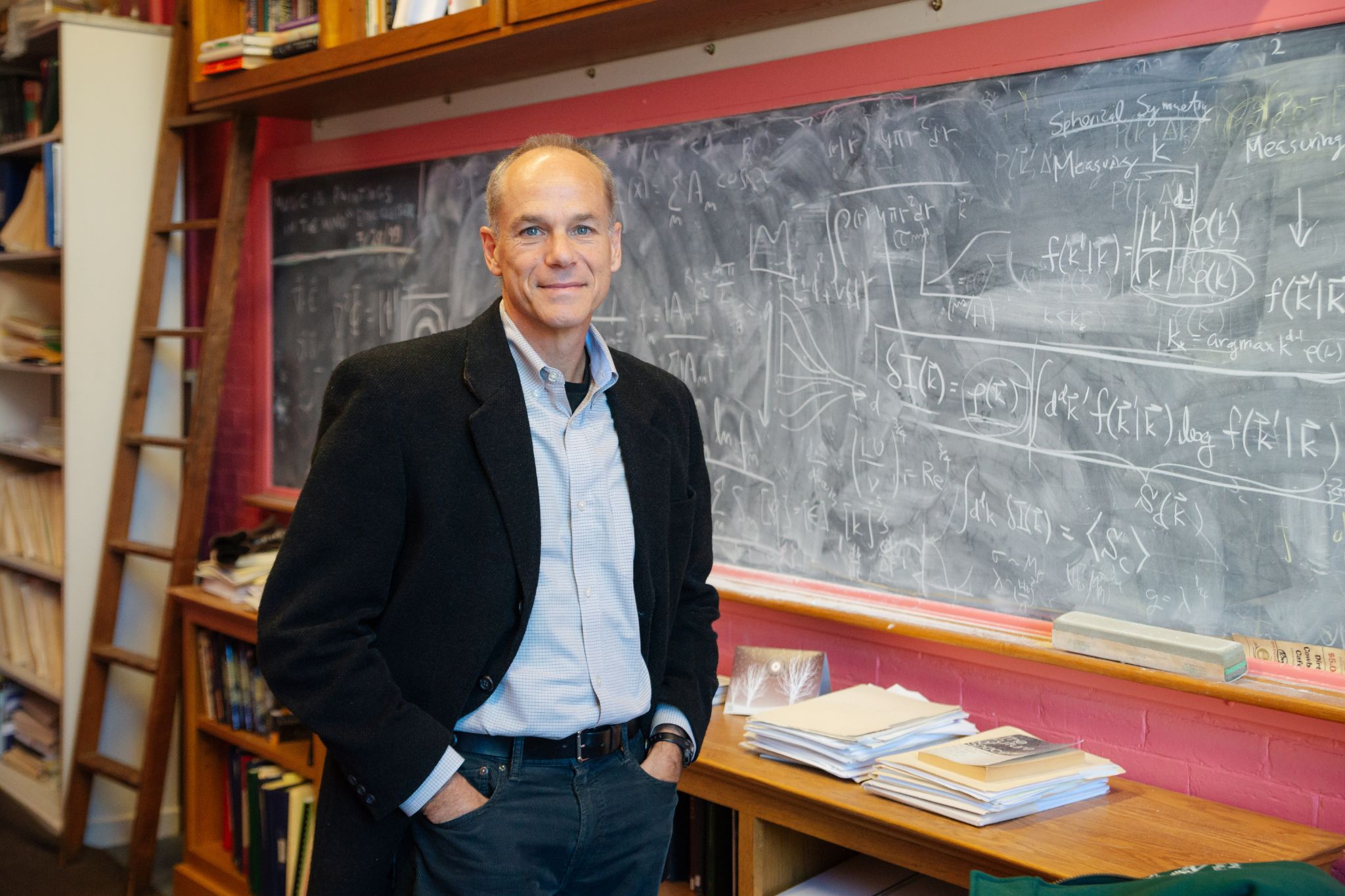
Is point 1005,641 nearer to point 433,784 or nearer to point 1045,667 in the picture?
point 1045,667

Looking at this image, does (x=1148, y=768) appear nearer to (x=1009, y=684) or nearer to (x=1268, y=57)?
(x=1009, y=684)

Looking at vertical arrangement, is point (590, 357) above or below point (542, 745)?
above

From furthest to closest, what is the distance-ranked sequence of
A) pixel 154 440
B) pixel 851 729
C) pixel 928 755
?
pixel 154 440 < pixel 851 729 < pixel 928 755

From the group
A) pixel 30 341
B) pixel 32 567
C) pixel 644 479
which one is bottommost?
pixel 32 567

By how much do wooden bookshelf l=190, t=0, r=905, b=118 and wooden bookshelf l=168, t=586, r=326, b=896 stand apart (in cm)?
152

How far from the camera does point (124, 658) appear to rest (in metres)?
3.86

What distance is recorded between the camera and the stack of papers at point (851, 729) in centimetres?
214

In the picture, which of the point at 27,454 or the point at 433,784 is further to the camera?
the point at 27,454

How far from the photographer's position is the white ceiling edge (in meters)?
2.34

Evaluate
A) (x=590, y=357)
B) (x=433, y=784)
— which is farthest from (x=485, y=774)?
(x=590, y=357)

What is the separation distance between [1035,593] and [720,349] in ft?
3.12

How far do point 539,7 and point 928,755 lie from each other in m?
1.77

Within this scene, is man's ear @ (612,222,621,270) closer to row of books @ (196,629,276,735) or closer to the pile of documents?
the pile of documents

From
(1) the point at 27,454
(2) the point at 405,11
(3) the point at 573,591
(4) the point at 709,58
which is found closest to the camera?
(3) the point at 573,591
